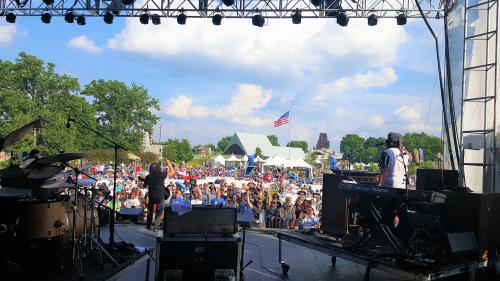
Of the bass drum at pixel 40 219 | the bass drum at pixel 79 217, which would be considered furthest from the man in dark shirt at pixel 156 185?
the bass drum at pixel 40 219

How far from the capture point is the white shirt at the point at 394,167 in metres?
6.20

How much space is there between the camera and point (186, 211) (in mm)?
5586

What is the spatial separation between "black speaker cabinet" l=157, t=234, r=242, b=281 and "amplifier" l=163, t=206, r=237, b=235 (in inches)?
8.7

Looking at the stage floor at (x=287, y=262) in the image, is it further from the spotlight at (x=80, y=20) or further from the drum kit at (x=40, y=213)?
the spotlight at (x=80, y=20)

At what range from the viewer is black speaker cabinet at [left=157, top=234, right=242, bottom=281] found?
527cm

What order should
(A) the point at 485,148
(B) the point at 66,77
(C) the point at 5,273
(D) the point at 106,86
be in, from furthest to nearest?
(D) the point at 106,86 → (B) the point at 66,77 → (A) the point at 485,148 → (C) the point at 5,273

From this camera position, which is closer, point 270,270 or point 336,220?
point 270,270

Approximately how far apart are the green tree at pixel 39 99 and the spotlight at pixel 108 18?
30188mm

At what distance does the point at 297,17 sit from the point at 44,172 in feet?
28.2

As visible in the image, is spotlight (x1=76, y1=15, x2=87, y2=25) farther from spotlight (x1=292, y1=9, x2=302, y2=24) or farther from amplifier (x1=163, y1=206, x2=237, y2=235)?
amplifier (x1=163, y1=206, x2=237, y2=235)

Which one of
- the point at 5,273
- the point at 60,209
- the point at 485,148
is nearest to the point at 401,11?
the point at 485,148

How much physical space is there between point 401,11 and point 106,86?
193ft

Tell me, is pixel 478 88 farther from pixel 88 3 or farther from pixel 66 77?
pixel 66 77

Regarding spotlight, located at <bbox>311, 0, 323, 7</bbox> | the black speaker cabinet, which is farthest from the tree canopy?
the black speaker cabinet
